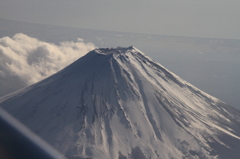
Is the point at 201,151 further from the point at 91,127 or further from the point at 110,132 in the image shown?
the point at 91,127

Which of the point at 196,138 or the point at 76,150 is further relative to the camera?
the point at 196,138

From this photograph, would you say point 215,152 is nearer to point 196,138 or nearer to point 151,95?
point 196,138

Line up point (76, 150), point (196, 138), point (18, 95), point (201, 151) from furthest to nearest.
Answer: point (18, 95)
point (196, 138)
point (201, 151)
point (76, 150)

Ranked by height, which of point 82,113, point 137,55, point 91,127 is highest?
point 137,55

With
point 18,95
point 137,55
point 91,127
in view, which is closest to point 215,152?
point 91,127

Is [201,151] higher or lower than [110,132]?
lower

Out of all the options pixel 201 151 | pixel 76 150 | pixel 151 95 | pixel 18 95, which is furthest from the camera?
pixel 18 95
